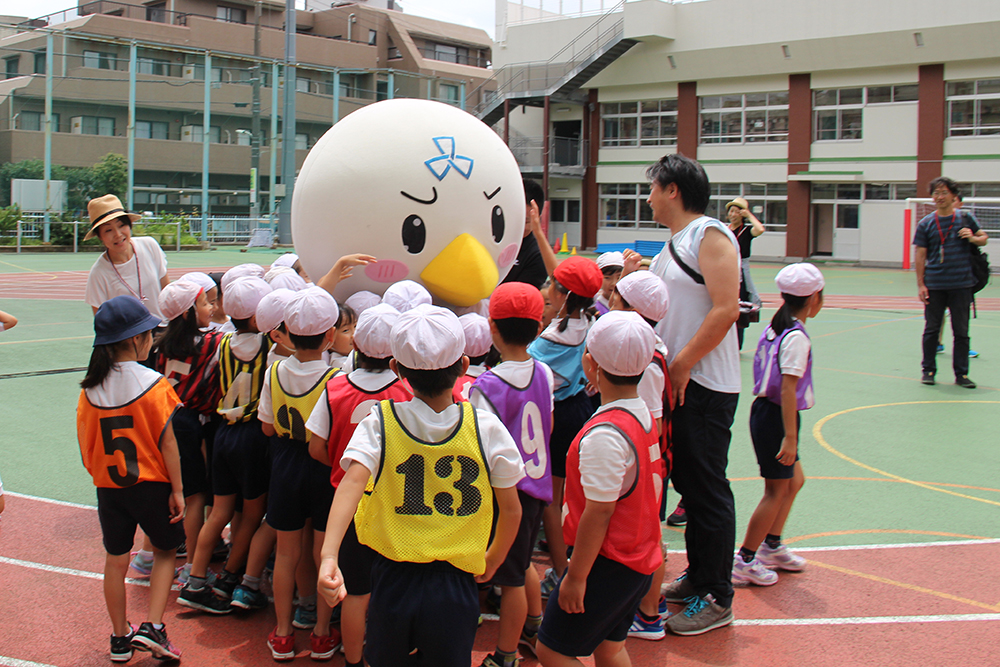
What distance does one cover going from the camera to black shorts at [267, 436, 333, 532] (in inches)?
149

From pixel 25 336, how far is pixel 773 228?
28253 millimetres

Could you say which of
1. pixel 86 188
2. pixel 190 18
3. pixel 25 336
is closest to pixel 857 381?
pixel 25 336

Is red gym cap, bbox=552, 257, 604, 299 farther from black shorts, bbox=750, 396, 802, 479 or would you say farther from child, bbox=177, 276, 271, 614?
child, bbox=177, 276, 271, 614

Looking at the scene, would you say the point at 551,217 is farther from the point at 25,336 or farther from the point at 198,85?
the point at 25,336

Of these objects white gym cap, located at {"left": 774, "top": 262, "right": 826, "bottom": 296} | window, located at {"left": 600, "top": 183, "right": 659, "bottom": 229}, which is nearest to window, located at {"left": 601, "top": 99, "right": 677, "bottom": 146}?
window, located at {"left": 600, "top": 183, "right": 659, "bottom": 229}

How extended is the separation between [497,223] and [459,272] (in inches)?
17.7

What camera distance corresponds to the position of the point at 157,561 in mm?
3789

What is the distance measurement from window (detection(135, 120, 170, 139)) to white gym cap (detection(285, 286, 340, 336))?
44931mm

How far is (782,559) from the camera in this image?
4711 millimetres

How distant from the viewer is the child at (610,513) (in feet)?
9.62

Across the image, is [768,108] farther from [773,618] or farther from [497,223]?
[773,618]

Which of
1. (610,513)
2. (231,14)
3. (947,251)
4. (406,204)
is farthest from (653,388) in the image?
(231,14)

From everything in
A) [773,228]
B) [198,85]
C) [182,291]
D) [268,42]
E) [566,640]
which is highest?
[268,42]

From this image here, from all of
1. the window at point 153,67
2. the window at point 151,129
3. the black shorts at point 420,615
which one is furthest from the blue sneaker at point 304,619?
the window at point 151,129
